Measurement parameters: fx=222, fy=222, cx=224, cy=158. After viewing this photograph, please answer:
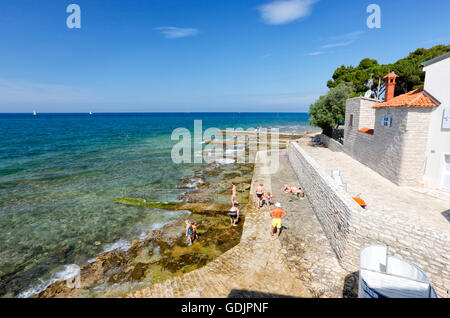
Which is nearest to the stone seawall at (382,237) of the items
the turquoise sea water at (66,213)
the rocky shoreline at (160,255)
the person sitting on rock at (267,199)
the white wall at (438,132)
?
the person sitting on rock at (267,199)

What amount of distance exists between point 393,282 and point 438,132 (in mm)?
9587

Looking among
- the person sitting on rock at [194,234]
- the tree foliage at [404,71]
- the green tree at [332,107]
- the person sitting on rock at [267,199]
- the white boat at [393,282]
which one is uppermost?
the tree foliage at [404,71]

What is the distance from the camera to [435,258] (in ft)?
19.7

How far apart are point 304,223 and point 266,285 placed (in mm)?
4856

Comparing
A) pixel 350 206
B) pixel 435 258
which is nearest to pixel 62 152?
pixel 350 206

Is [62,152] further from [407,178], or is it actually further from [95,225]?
[407,178]

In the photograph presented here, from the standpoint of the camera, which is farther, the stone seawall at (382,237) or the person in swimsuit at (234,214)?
the person in swimsuit at (234,214)

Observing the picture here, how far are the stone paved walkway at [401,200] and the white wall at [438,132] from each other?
97 cm

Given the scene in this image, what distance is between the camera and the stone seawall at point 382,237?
5961 mm

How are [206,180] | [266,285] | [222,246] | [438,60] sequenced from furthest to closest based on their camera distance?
1. [206,180]
2. [438,60]
3. [222,246]
4. [266,285]

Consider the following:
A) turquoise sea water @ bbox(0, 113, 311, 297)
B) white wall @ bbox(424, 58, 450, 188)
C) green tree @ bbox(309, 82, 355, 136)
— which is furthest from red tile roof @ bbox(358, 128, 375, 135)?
turquoise sea water @ bbox(0, 113, 311, 297)

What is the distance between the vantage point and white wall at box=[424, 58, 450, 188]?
10.6 metres

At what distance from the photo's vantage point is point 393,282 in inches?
204

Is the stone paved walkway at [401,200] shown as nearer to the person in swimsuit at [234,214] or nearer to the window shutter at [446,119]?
the window shutter at [446,119]
